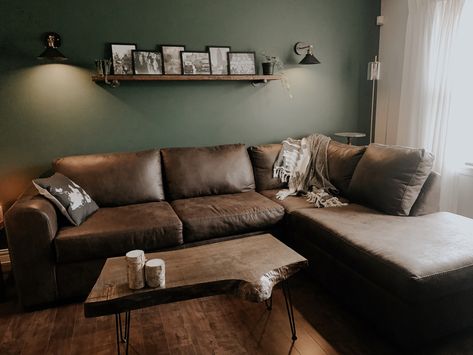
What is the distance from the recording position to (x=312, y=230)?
99.2 inches

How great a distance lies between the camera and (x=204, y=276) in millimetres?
1731

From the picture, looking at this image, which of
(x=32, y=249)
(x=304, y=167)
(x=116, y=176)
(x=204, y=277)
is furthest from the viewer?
(x=304, y=167)

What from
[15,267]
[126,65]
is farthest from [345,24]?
[15,267]

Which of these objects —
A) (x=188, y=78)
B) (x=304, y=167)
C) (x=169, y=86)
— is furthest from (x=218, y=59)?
(x=304, y=167)

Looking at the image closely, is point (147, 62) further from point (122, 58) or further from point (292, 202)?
point (292, 202)

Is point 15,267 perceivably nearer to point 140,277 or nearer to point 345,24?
point 140,277

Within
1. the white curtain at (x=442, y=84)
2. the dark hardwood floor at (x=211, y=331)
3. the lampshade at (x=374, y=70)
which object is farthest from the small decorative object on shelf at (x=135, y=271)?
the lampshade at (x=374, y=70)

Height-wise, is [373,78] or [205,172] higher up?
[373,78]

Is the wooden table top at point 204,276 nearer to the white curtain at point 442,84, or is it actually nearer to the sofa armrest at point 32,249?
the sofa armrest at point 32,249

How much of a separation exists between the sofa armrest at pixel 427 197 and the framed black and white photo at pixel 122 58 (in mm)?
2516

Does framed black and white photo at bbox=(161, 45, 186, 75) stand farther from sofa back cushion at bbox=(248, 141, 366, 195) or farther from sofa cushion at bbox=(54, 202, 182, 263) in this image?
sofa cushion at bbox=(54, 202, 182, 263)

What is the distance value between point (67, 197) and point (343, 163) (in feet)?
7.21

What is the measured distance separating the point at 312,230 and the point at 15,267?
195cm

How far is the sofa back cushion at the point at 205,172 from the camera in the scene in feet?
10.3
